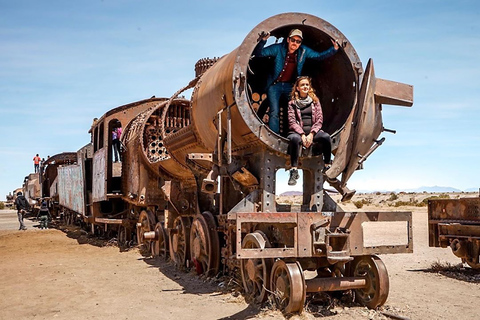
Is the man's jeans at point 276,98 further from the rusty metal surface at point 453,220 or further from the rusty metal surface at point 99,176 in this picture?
the rusty metal surface at point 99,176

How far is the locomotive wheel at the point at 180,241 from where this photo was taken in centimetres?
949

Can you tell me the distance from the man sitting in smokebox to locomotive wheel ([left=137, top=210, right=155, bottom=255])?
233 inches

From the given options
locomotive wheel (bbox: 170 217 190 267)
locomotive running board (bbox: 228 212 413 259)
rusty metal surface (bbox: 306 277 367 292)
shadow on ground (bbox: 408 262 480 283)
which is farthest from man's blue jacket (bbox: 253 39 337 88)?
shadow on ground (bbox: 408 262 480 283)

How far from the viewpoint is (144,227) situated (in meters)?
12.4

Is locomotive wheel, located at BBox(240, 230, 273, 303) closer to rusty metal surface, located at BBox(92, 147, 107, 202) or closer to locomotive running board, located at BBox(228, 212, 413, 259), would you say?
locomotive running board, located at BBox(228, 212, 413, 259)

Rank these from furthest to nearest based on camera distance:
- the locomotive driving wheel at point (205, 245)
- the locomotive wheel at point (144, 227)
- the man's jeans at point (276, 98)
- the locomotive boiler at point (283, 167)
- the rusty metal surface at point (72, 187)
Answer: the rusty metal surface at point (72, 187) < the locomotive wheel at point (144, 227) < the locomotive driving wheel at point (205, 245) < the man's jeans at point (276, 98) < the locomotive boiler at point (283, 167)

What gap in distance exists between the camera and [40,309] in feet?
22.2

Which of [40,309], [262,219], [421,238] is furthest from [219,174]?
[421,238]

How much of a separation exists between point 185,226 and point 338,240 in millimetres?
4107

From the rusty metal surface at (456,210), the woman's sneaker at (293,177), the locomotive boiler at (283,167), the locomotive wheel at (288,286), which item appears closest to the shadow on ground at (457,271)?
the rusty metal surface at (456,210)

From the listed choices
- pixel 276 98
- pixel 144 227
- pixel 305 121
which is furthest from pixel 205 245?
pixel 144 227

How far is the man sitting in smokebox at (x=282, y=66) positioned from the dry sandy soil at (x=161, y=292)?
8.02 ft

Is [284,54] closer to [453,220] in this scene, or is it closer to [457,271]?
[453,220]

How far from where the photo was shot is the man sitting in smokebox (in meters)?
6.90
